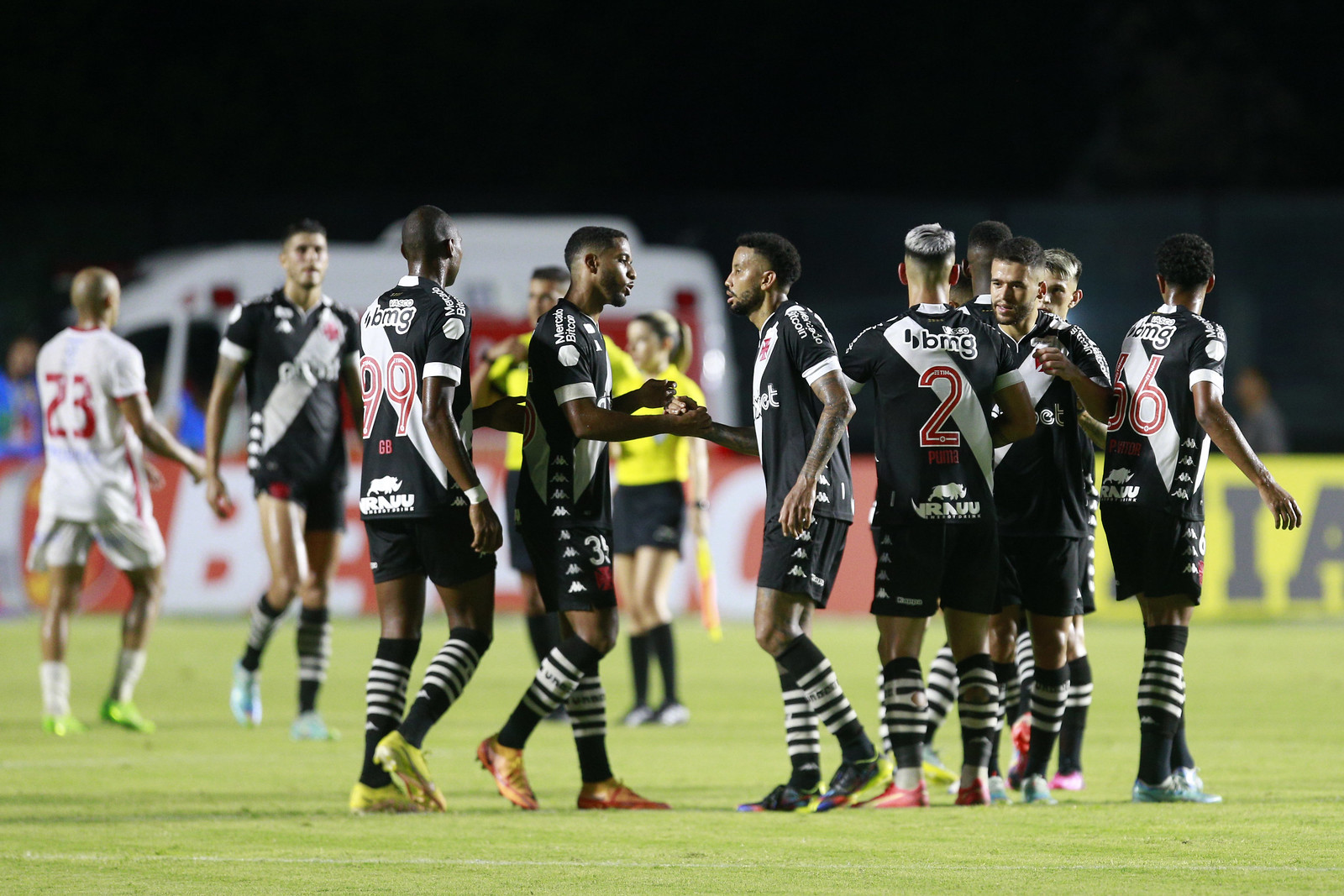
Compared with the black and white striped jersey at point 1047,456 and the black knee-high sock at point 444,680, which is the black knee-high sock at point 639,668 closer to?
the black knee-high sock at point 444,680

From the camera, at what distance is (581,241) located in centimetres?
755

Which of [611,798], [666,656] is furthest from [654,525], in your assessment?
[611,798]

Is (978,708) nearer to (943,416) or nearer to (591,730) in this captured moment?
(943,416)

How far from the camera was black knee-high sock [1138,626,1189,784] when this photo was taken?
25.2 feet

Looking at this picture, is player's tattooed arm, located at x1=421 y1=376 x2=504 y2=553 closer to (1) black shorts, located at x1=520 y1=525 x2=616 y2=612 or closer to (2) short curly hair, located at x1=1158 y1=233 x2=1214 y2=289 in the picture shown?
(1) black shorts, located at x1=520 y1=525 x2=616 y2=612

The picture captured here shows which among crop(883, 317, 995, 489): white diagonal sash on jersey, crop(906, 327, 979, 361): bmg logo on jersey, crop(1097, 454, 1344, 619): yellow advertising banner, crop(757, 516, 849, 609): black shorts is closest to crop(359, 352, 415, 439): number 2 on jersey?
crop(757, 516, 849, 609): black shorts

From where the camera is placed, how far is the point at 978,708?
752 centimetres

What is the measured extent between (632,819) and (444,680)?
92 centimetres

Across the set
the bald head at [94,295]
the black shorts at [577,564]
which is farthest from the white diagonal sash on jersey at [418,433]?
the bald head at [94,295]

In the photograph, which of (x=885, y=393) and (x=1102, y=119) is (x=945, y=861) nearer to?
(x=885, y=393)

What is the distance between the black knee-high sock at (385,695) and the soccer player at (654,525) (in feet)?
11.0

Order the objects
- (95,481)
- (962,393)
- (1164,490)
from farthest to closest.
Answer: (95,481) < (1164,490) < (962,393)

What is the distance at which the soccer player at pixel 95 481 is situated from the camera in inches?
409

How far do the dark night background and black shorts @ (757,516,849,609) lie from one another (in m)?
20.2
